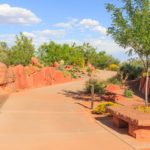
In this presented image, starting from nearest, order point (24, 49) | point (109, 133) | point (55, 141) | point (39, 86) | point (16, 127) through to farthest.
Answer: point (55, 141), point (109, 133), point (16, 127), point (39, 86), point (24, 49)

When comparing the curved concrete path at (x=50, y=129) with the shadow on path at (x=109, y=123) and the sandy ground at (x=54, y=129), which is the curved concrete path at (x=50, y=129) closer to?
the sandy ground at (x=54, y=129)

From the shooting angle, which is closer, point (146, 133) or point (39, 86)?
point (146, 133)

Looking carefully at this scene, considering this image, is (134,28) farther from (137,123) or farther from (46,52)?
(46,52)

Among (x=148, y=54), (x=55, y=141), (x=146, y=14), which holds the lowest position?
(x=55, y=141)

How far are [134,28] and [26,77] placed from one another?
14.1 metres

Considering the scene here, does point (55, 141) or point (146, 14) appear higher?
point (146, 14)

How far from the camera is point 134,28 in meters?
18.2

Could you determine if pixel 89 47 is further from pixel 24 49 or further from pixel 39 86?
pixel 39 86

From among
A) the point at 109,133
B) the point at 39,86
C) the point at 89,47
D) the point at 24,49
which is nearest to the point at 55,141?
the point at 109,133

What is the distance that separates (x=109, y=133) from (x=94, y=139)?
1.12 metres

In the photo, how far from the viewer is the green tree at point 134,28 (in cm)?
1794

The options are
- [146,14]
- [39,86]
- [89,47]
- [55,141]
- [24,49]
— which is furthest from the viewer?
[89,47]

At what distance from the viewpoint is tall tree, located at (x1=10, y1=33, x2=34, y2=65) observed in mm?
39781

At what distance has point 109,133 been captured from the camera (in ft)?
40.6
